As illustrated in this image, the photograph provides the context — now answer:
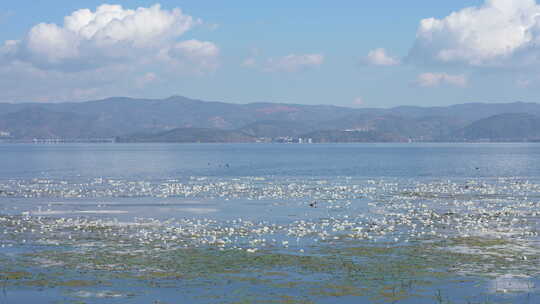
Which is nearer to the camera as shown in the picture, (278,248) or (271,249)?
(271,249)

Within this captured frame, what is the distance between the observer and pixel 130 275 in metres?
28.8

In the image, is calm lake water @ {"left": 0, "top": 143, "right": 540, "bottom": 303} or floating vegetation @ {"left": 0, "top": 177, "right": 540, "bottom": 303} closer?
calm lake water @ {"left": 0, "top": 143, "right": 540, "bottom": 303}

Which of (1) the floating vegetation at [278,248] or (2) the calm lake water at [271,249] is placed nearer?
(2) the calm lake water at [271,249]

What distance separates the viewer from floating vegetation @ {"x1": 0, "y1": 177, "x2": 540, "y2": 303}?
26641 mm

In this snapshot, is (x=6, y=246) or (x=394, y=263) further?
(x=6, y=246)

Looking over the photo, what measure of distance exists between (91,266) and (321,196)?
126 feet

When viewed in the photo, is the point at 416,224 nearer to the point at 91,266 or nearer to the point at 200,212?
the point at 200,212

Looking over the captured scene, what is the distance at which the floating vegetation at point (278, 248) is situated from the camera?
2664 centimetres

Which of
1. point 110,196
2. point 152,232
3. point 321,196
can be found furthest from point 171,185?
point 152,232

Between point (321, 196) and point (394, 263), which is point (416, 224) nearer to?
point (394, 263)

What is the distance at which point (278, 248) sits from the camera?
3538 cm

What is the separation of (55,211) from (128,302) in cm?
3066

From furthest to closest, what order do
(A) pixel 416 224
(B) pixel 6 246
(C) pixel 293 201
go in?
1. (C) pixel 293 201
2. (A) pixel 416 224
3. (B) pixel 6 246

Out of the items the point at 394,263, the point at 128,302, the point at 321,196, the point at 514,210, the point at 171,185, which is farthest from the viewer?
the point at 171,185
